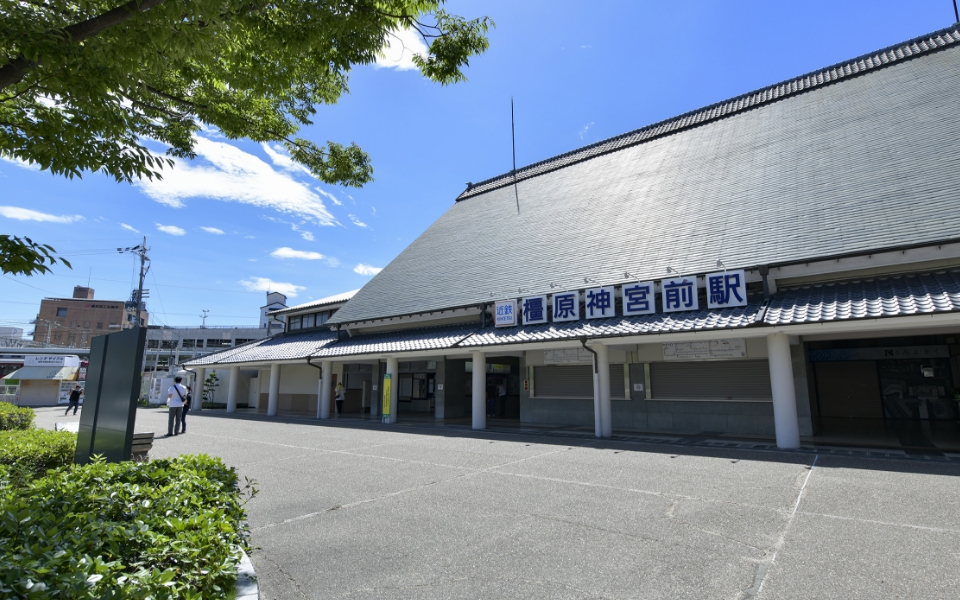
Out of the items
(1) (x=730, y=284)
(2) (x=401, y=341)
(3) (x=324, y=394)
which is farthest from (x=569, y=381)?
(3) (x=324, y=394)

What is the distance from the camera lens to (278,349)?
24781 mm

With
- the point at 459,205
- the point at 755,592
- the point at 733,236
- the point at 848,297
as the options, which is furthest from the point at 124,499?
the point at 459,205

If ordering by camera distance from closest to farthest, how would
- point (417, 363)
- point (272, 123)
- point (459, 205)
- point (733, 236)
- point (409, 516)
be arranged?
point (409, 516) < point (272, 123) < point (733, 236) < point (417, 363) < point (459, 205)

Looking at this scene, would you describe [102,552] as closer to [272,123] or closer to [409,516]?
[409,516]

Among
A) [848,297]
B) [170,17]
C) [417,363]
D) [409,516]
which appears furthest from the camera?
[417,363]

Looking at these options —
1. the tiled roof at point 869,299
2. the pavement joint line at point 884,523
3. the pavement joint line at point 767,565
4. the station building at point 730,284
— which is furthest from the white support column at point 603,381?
the pavement joint line at point 884,523

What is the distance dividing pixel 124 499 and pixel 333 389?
71.1ft

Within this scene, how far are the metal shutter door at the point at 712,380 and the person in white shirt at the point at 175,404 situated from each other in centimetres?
1466

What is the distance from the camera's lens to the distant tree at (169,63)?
4.10m

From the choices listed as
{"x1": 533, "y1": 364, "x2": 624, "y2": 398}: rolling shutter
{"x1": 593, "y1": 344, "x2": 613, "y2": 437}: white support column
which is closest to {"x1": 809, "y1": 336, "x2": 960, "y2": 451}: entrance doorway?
{"x1": 533, "y1": 364, "x2": 624, "y2": 398}: rolling shutter

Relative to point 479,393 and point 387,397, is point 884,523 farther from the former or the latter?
point 387,397

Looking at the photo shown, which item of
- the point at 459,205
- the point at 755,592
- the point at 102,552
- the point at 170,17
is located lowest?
the point at 755,592

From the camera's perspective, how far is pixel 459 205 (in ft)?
90.2

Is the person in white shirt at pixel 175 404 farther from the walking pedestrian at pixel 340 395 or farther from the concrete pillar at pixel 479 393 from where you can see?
the concrete pillar at pixel 479 393
